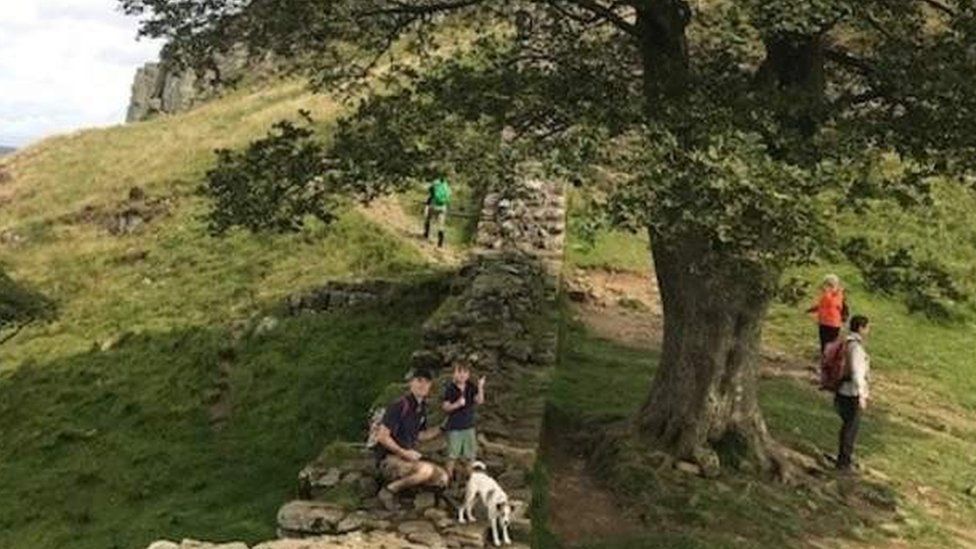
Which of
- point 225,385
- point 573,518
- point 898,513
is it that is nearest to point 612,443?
point 573,518

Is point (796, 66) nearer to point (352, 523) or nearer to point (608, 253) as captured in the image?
point (352, 523)

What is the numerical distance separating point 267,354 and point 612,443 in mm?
11742

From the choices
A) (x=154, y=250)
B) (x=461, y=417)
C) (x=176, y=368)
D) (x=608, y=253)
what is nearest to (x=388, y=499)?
(x=461, y=417)

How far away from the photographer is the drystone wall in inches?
520

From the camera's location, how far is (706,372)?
18.0m

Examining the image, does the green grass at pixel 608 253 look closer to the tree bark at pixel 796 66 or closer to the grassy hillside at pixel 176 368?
the grassy hillside at pixel 176 368

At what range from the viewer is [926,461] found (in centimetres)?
2111

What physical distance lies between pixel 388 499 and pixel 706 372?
6253 mm

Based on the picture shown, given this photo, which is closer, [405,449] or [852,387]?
[405,449]

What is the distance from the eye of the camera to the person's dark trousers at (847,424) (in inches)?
746

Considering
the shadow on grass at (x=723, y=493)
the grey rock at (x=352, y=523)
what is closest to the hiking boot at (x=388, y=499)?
the grey rock at (x=352, y=523)

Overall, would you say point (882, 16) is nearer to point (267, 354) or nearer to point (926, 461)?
point (926, 461)

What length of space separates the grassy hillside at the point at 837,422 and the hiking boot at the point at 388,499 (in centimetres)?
292

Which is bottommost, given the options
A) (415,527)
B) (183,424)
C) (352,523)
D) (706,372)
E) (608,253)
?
(183,424)
